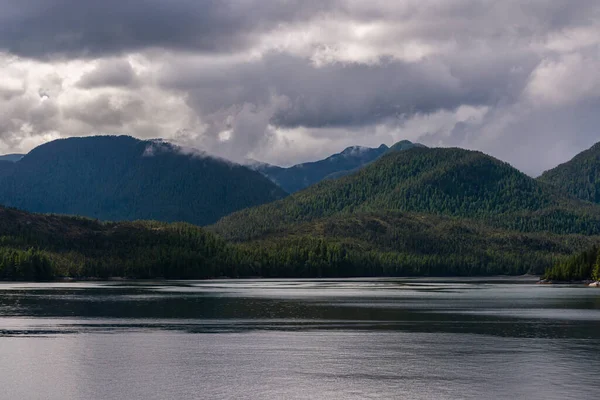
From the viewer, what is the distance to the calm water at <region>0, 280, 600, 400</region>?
240 ft

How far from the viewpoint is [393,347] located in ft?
331

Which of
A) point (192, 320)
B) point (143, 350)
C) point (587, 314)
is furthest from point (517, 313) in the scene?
point (143, 350)

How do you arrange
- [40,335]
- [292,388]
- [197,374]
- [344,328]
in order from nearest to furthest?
[292,388] < [197,374] < [40,335] < [344,328]

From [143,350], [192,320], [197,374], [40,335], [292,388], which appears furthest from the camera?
[192,320]

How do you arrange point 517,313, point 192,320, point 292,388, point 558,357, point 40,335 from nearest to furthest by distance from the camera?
point 292,388 < point 558,357 < point 40,335 < point 192,320 < point 517,313

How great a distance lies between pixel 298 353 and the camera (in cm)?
9556

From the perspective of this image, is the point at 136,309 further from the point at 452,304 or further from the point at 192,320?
the point at 452,304

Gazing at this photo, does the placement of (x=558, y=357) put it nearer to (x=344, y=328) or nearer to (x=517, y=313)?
(x=344, y=328)

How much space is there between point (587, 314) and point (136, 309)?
79.2m

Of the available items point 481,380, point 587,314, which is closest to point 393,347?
point 481,380

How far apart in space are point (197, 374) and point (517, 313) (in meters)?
86.5

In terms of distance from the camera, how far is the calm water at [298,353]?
240 feet

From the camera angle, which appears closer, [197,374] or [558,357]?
[197,374]

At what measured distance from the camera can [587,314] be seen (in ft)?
479
